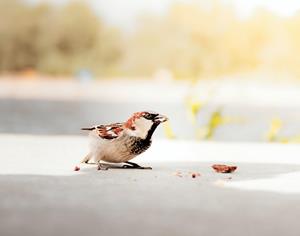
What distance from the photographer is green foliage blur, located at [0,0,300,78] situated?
38.8 ft

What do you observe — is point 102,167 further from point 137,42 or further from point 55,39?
point 55,39

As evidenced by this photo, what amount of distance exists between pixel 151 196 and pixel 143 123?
2.43ft

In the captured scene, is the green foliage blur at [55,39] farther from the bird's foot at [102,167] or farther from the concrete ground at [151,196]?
the bird's foot at [102,167]

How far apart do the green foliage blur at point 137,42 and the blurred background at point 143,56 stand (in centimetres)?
2

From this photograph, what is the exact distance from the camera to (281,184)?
257 centimetres

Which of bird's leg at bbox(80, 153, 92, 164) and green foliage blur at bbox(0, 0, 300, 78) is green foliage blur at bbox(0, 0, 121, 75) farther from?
bird's leg at bbox(80, 153, 92, 164)

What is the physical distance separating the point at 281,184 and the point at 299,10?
A: 26.7 ft

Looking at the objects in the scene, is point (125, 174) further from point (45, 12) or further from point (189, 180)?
point (45, 12)

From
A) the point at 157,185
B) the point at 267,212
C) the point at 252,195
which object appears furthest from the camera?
the point at 157,185

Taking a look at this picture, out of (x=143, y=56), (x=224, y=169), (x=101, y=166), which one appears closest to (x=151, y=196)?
(x=224, y=169)

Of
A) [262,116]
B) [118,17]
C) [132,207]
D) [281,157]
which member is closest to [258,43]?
[262,116]

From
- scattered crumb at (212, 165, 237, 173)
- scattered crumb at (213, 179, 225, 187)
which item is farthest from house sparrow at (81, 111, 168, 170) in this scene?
scattered crumb at (213, 179, 225, 187)

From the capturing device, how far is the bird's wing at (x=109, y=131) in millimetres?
2945

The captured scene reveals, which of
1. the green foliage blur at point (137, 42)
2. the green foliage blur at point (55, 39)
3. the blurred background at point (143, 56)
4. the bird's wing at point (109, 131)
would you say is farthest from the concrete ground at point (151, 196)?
the green foliage blur at point (55, 39)
